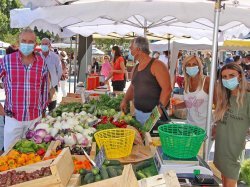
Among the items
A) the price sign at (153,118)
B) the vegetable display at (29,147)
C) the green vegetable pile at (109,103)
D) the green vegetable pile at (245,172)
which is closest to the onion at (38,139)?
the vegetable display at (29,147)

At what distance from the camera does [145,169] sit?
2.99 meters

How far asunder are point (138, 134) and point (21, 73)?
151 centimetres

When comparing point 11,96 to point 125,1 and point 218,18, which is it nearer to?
point 125,1

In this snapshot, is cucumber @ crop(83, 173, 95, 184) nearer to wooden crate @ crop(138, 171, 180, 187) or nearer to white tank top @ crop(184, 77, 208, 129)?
wooden crate @ crop(138, 171, 180, 187)

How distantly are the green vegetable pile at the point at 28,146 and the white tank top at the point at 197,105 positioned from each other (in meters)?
1.99

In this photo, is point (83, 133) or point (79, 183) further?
point (83, 133)

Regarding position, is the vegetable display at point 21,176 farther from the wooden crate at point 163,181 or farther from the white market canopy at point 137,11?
the white market canopy at point 137,11

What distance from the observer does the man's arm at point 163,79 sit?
4652 mm

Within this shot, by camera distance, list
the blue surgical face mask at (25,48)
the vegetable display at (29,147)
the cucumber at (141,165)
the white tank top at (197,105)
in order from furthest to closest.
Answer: the white tank top at (197,105) < the blue surgical face mask at (25,48) < the vegetable display at (29,147) < the cucumber at (141,165)

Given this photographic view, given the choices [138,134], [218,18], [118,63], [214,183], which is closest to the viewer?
[214,183]

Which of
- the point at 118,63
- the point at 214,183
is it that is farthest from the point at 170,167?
the point at 118,63

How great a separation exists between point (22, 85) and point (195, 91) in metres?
2.12

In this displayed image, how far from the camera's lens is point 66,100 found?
271 inches

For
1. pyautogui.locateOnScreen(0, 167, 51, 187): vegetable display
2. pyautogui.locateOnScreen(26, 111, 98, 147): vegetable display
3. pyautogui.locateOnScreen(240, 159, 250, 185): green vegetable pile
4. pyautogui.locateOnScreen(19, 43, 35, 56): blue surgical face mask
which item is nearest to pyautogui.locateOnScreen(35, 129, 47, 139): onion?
pyautogui.locateOnScreen(26, 111, 98, 147): vegetable display
